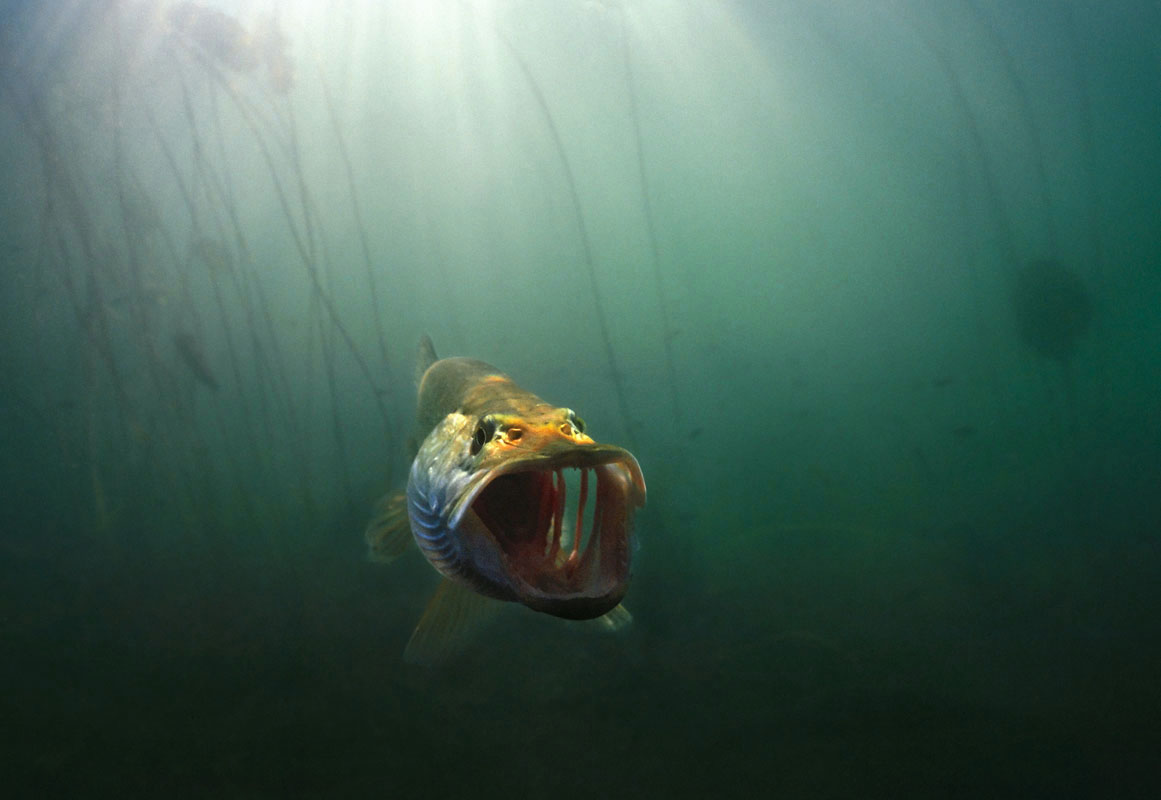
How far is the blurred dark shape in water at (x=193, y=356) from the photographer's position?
16.6 feet

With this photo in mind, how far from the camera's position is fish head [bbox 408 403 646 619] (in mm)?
996

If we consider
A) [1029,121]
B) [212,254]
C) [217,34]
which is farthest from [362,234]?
[1029,121]

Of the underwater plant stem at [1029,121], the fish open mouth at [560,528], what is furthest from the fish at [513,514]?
the underwater plant stem at [1029,121]

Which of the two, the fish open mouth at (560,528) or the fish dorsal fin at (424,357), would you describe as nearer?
the fish open mouth at (560,528)

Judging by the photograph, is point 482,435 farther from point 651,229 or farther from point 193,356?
point 651,229

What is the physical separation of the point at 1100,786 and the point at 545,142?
6.98 m

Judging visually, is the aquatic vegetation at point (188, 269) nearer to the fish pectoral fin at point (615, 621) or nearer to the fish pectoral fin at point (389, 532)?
the fish pectoral fin at point (389, 532)

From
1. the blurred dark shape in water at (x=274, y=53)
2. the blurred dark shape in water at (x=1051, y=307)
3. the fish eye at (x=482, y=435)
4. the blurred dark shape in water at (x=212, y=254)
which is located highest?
the blurred dark shape in water at (x=274, y=53)

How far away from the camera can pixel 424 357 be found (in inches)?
95.0

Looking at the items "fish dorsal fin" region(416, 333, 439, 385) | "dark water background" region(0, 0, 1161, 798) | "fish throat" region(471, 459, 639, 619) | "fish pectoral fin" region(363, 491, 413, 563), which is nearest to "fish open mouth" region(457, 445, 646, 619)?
"fish throat" region(471, 459, 639, 619)

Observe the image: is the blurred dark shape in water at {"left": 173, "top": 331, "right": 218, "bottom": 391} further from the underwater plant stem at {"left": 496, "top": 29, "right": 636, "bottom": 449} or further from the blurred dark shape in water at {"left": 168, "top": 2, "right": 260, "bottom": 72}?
the underwater plant stem at {"left": 496, "top": 29, "right": 636, "bottom": 449}

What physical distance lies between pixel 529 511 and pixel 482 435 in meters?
0.22

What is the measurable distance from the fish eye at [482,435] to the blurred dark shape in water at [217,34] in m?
5.04

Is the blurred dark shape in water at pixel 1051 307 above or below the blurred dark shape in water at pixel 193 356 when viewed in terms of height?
below
